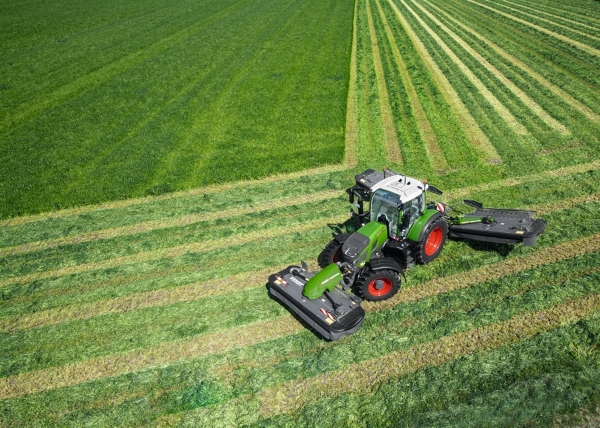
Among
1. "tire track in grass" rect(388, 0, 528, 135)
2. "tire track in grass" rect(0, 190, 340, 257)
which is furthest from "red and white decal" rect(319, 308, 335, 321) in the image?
"tire track in grass" rect(388, 0, 528, 135)

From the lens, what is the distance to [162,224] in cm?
1470

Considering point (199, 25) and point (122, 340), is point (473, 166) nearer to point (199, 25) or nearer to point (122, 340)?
point (122, 340)

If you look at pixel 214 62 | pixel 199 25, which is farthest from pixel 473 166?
pixel 199 25

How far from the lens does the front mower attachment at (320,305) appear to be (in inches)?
364

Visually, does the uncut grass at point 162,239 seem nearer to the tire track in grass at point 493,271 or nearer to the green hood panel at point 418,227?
the green hood panel at point 418,227

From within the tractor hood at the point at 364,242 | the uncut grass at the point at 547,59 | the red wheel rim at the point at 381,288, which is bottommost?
the red wheel rim at the point at 381,288

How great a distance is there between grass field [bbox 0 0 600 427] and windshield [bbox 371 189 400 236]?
145cm

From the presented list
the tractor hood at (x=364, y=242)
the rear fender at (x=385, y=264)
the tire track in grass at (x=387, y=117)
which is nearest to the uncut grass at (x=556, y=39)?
the tire track in grass at (x=387, y=117)

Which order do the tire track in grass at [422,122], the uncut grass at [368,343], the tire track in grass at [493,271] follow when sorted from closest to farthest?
the uncut grass at [368,343], the tire track in grass at [493,271], the tire track in grass at [422,122]

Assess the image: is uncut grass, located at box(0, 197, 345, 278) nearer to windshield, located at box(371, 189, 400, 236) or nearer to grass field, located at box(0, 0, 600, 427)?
grass field, located at box(0, 0, 600, 427)

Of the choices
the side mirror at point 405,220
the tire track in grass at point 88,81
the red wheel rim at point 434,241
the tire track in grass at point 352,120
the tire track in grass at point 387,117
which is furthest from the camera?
the tire track in grass at point 88,81

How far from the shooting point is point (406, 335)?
951 centimetres

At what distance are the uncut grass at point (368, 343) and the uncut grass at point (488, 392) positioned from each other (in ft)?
2.66

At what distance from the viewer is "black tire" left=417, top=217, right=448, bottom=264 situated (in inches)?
429
